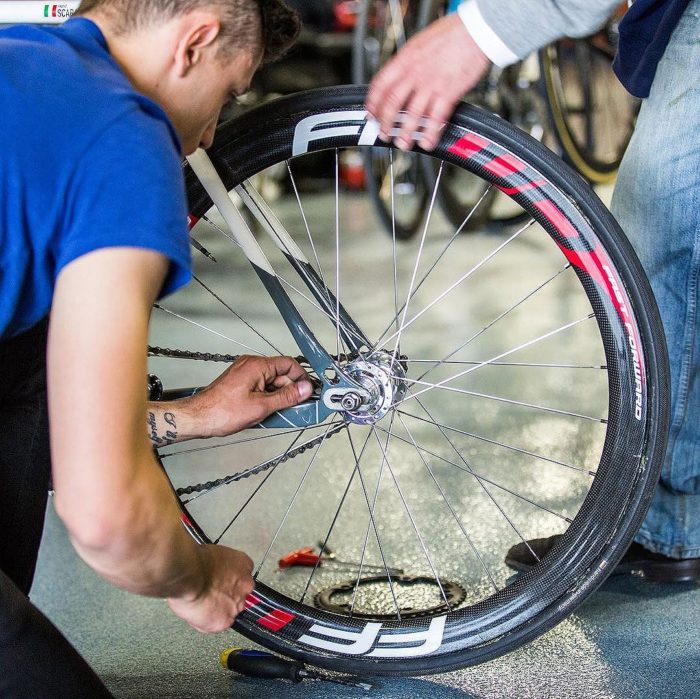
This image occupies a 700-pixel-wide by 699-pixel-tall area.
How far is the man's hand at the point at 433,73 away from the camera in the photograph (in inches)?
43.1

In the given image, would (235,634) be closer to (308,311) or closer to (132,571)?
(132,571)

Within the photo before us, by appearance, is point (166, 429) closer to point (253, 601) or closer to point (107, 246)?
point (253, 601)

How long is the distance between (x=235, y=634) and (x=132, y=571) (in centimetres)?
64

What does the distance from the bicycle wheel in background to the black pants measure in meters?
2.64

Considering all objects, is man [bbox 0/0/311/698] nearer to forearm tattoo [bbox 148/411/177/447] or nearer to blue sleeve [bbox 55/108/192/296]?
blue sleeve [bbox 55/108/192/296]

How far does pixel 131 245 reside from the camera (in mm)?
765

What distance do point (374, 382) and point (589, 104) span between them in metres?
2.99

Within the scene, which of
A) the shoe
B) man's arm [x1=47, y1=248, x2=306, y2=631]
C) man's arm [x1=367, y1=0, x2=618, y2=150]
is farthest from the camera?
the shoe

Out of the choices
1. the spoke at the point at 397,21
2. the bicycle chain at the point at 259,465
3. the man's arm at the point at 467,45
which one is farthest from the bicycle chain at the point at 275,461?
the spoke at the point at 397,21

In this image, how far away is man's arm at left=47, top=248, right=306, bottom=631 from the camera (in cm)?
76

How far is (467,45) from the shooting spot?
1.10 m

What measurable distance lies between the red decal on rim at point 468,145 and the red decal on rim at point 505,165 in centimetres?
2

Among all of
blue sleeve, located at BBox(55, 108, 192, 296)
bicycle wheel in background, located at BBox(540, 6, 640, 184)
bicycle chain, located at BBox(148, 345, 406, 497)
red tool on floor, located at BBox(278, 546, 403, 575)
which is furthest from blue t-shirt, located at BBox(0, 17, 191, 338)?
bicycle wheel in background, located at BBox(540, 6, 640, 184)

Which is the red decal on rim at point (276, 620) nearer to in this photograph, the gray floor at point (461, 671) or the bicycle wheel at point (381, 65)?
the gray floor at point (461, 671)
